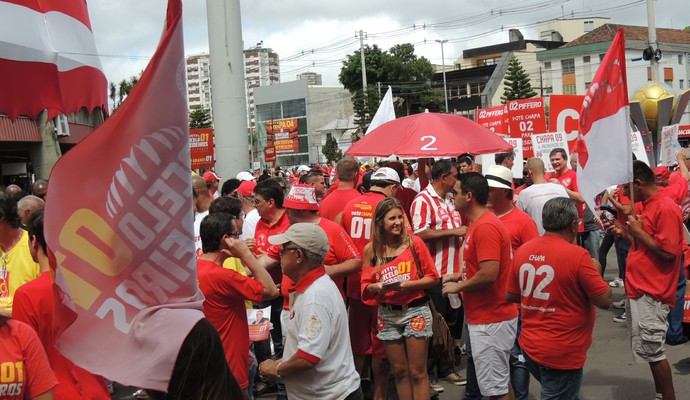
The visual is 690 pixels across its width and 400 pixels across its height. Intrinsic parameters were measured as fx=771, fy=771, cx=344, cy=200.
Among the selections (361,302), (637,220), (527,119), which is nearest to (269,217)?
(361,302)

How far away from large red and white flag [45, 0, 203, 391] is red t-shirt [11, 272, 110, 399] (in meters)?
1.33

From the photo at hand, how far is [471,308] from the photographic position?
224 inches

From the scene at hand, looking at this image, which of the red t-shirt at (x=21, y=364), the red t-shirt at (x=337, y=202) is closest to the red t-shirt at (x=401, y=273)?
the red t-shirt at (x=337, y=202)

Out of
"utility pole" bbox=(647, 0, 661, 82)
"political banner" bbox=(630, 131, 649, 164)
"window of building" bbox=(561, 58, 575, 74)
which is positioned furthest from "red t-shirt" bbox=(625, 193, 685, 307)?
A: "window of building" bbox=(561, 58, 575, 74)

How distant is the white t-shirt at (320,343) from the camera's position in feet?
14.0

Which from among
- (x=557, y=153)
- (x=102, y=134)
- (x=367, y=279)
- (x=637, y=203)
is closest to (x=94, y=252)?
(x=102, y=134)

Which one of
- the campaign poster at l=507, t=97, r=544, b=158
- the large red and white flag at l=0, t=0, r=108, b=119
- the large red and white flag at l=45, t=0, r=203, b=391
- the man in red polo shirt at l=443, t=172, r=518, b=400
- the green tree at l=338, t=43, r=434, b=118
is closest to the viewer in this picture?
the large red and white flag at l=45, t=0, r=203, b=391

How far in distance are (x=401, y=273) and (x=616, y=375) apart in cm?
298

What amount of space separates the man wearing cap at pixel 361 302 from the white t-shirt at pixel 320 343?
197 cm

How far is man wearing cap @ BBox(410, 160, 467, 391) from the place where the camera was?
7387 millimetres

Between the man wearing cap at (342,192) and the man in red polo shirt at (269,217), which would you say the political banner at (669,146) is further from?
the man in red polo shirt at (269,217)

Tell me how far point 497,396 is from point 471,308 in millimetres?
668

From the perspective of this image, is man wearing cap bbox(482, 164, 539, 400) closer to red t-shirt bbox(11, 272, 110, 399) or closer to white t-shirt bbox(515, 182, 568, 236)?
white t-shirt bbox(515, 182, 568, 236)

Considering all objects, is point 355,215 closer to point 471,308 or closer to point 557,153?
point 471,308
